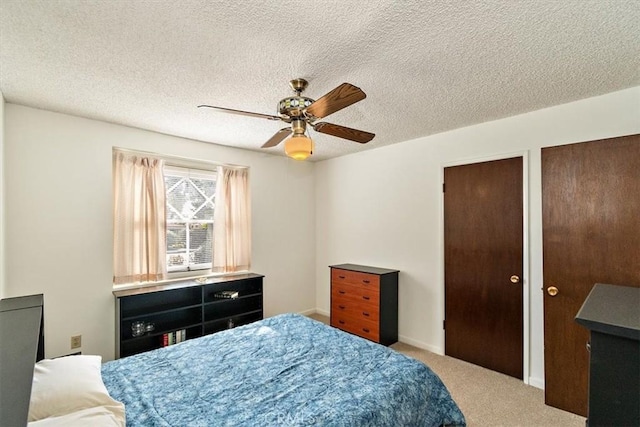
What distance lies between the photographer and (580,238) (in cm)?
242

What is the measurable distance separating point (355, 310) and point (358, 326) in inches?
8.0

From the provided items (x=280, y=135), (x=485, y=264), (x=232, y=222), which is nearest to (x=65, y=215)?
(x=232, y=222)

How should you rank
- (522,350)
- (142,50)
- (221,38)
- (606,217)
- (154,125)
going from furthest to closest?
(154,125), (522,350), (606,217), (142,50), (221,38)

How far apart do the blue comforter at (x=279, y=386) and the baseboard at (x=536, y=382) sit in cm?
140

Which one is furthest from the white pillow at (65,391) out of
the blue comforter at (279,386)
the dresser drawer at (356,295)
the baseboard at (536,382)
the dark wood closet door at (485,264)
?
the baseboard at (536,382)

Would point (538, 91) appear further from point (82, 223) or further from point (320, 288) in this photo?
point (82, 223)

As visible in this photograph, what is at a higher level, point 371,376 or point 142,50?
point 142,50

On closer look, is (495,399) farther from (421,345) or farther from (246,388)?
(246,388)

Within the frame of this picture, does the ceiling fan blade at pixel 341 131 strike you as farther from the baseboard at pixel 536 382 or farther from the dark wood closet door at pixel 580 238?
the baseboard at pixel 536 382

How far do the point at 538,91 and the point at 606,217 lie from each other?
113 centimetres

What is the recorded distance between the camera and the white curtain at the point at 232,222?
3924 millimetres

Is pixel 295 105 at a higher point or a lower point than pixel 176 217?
higher

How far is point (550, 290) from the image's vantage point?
2.54 m

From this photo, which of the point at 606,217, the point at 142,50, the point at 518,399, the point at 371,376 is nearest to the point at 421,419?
the point at 371,376
